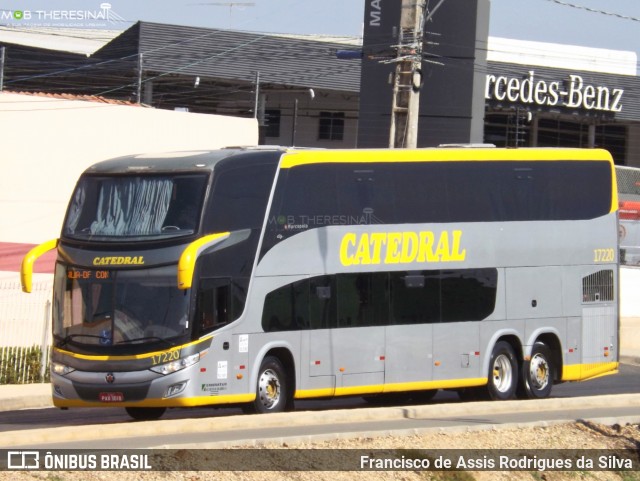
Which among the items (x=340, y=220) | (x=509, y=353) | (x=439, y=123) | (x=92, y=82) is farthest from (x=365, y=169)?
(x=92, y=82)

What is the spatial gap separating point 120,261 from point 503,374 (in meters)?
7.52

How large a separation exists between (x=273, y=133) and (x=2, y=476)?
4258 cm

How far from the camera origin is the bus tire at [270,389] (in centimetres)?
1748

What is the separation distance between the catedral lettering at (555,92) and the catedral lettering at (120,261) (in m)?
33.8

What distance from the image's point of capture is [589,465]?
1363 cm

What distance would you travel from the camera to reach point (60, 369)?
17.0 m

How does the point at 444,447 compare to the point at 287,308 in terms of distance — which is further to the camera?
the point at 287,308

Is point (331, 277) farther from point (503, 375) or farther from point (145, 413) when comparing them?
point (503, 375)

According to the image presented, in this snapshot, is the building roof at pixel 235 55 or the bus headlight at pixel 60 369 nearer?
the bus headlight at pixel 60 369

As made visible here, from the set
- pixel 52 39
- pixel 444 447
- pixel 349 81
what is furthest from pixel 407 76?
pixel 52 39

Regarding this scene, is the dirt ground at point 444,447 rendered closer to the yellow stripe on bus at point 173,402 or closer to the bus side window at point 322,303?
the yellow stripe on bus at point 173,402

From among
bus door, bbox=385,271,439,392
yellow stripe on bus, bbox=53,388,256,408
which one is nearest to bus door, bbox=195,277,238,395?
yellow stripe on bus, bbox=53,388,256,408

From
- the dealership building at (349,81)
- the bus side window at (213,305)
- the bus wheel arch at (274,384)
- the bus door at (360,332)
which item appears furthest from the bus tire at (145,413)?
the dealership building at (349,81)

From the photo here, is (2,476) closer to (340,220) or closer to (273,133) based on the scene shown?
(340,220)
